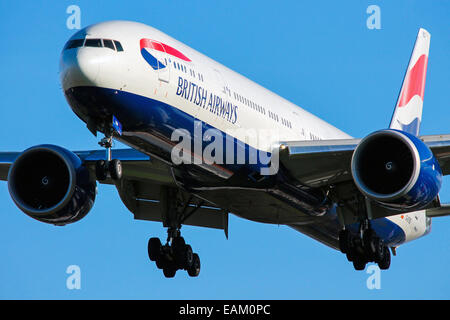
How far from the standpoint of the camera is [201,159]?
25.8 metres

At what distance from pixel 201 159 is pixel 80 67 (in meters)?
4.87

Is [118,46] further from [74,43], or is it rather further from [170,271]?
[170,271]

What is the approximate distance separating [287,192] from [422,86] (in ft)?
52.9

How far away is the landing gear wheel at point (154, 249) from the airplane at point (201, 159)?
3 centimetres

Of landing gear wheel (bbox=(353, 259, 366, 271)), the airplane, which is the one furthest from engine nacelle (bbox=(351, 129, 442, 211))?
landing gear wheel (bbox=(353, 259, 366, 271))

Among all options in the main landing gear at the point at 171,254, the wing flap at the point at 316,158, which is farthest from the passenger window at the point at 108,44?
the main landing gear at the point at 171,254

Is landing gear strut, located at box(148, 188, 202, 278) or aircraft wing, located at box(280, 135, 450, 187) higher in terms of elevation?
aircraft wing, located at box(280, 135, 450, 187)

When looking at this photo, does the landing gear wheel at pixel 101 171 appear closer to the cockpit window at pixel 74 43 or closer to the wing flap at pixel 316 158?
the cockpit window at pixel 74 43

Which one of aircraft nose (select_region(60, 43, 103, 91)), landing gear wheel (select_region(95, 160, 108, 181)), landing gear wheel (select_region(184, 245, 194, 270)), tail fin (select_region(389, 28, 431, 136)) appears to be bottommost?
landing gear wheel (select_region(184, 245, 194, 270))

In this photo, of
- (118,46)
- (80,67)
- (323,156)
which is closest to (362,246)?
(323,156)

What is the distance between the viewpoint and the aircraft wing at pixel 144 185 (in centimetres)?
2883

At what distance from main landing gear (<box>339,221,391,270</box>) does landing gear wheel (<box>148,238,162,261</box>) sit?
612cm

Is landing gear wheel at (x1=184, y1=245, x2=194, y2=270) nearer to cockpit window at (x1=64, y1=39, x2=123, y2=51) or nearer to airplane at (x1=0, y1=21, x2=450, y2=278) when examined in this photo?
airplane at (x1=0, y1=21, x2=450, y2=278)

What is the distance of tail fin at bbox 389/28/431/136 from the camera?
125 feet
